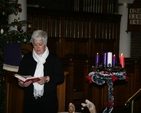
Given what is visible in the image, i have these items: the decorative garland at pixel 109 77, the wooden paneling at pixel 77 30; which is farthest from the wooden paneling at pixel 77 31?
the decorative garland at pixel 109 77

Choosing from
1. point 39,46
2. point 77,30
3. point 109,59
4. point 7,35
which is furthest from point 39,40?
point 77,30

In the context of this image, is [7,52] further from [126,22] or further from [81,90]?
[126,22]

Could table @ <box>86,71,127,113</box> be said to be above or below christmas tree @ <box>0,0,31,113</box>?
below

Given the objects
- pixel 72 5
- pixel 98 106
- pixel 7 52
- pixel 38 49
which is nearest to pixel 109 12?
pixel 72 5

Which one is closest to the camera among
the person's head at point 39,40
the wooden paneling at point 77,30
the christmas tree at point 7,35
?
the person's head at point 39,40

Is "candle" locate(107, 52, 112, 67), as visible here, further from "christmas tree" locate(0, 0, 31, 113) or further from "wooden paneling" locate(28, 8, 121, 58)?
"wooden paneling" locate(28, 8, 121, 58)

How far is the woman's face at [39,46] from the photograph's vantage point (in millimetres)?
3621

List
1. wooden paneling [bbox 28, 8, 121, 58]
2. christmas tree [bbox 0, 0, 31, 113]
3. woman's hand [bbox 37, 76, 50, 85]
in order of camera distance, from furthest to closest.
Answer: wooden paneling [bbox 28, 8, 121, 58] → christmas tree [bbox 0, 0, 31, 113] → woman's hand [bbox 37, 76, 50, 85]

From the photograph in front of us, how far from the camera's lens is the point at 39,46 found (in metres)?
3.64

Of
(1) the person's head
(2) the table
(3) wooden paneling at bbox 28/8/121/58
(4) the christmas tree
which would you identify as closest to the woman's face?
(1) the person's head

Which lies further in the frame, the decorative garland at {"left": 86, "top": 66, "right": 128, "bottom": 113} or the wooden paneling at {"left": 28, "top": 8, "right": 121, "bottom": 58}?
the wooden paneling at {"left": 28, "top": 8, "right": 121, "bottom": 58}

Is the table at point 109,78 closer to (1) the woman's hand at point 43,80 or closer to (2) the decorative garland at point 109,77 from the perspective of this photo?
(2) the decorative garland at point 109,77

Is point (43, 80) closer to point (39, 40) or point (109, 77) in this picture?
point (39, 40)

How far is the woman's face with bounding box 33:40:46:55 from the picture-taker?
3621mm
